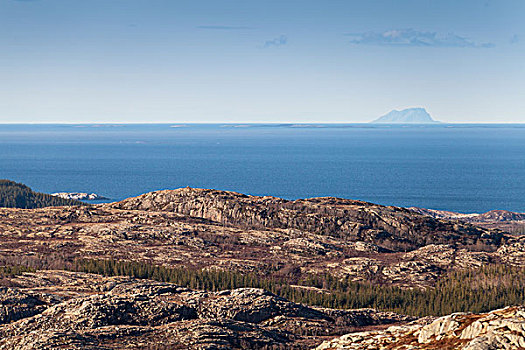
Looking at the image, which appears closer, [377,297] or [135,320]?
[135,320]

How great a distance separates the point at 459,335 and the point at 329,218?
308ft

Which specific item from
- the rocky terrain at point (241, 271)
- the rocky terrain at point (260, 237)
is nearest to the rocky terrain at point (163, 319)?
the rocky terrain at point (241, 271)

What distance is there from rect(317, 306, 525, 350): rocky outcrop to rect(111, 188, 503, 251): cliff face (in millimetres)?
77270

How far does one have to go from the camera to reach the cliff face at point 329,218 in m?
127

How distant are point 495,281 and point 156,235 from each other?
63.2 metres

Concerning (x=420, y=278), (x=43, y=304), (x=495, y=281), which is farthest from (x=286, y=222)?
(x=43, y=304)

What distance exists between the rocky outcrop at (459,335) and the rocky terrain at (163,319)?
10.6 metres

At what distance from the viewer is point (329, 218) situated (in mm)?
133000

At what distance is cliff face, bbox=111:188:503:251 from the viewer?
127 meters

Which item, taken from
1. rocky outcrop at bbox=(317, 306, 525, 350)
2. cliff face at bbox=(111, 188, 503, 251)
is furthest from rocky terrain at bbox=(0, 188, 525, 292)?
rocky outcrop at bbox=(317, 306, 525, 350)

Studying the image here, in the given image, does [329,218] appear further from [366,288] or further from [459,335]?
[459,335]

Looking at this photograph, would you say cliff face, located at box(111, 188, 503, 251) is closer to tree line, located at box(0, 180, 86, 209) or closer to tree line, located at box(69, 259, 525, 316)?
tree line, located at box(69, 259, 525, 316)

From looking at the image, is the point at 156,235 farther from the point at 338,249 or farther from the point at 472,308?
the point at 472,308

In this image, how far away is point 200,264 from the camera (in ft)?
340
